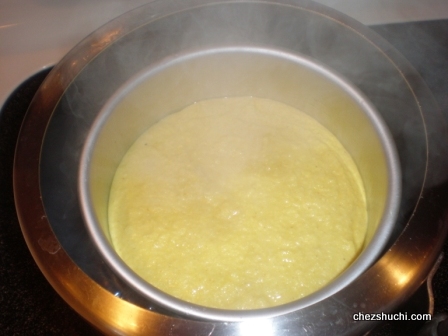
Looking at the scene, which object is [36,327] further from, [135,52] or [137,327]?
[135,52]

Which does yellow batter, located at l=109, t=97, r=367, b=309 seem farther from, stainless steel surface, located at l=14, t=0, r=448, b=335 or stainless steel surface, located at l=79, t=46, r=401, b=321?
stainless steel surface, located at l=14, t=0, r=448, b=335

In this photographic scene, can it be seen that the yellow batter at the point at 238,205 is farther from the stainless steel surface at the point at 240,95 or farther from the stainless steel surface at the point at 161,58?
the stainless steel surface at the point at 161,58

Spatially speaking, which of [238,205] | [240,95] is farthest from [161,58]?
[238,205]

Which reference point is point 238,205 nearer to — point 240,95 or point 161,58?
point 240,95

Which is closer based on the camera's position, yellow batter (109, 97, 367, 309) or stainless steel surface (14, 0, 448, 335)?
stainless steel surface (14, 0, 448, 335)

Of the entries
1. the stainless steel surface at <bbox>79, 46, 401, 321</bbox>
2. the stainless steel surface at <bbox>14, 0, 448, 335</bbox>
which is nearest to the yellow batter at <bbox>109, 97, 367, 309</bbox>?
the stainless steel surface at <bbox>79, 46, 401, 321</bbox>

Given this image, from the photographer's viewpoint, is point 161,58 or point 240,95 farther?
point 240,95

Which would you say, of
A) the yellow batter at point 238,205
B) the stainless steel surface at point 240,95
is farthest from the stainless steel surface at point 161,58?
the yellow batter at point 238,205
